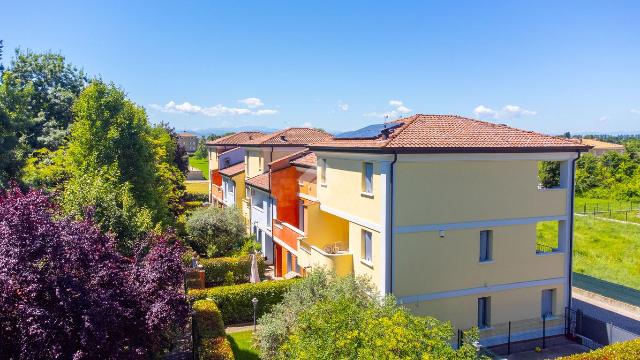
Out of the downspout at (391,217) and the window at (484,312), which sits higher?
the downspout at (391,217)

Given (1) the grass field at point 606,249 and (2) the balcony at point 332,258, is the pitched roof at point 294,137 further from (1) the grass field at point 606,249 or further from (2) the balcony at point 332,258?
(1) the grass field at point 606,249

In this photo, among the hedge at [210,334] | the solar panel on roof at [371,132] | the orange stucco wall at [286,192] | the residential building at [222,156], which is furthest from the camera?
the residential building at [222,156]

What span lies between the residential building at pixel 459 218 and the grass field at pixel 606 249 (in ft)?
47.0

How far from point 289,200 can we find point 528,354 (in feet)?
50.4

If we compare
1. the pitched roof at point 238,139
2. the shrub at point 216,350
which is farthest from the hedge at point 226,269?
the pitched roof at point 238,139

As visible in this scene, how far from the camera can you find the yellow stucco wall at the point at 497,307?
18062mm

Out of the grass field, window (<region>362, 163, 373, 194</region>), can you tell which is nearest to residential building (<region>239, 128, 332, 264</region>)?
window (<region>362, 163, 373, 194</region>)

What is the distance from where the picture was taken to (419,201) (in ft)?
57.5

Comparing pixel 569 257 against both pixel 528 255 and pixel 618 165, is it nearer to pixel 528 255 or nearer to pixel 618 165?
pixel 528 255

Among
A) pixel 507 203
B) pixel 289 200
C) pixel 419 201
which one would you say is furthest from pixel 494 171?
pixel 289 200

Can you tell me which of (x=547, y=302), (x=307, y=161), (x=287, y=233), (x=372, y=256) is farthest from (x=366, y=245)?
(x=547, y=302)

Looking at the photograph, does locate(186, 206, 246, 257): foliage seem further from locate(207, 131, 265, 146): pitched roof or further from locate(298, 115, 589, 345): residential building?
locate(207, 131, 265, 146): pitched roof

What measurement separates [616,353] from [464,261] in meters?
6.14

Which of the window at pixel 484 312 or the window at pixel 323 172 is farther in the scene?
the window at pixel 323 172
